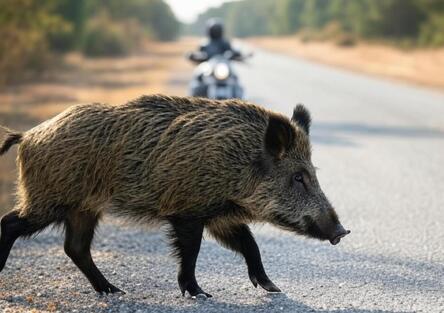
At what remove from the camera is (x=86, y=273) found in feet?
16.8

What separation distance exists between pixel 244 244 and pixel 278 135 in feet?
2.77

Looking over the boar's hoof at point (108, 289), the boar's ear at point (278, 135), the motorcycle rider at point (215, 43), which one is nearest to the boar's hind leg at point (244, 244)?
the boar's ear at point (278, 135)

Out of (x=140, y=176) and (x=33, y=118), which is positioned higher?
(x=140, y=176)

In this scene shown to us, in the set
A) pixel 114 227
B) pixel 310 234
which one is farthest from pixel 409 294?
pixel 114 227

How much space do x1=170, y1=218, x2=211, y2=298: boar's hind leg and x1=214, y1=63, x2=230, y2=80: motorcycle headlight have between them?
22.4 ft

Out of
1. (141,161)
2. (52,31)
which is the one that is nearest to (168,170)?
(141,161)

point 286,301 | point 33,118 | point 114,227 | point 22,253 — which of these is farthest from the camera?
point 33,118

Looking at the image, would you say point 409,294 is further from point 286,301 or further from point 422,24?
point 422,24

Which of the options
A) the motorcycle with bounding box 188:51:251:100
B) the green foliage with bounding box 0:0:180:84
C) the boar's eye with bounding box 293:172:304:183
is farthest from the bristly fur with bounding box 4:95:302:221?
the green foliage with bounding box 0:0:180:84

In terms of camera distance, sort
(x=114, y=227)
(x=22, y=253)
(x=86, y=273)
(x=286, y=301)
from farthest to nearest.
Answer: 1. (x=114, y=227)
2. (x=22, y=253)
3. (x=86, y=273)
4. (x=286, y=301)

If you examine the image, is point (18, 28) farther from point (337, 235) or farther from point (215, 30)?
point (337, 235)

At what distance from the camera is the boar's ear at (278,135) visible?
487 centimetres

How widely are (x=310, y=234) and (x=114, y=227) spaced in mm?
2610

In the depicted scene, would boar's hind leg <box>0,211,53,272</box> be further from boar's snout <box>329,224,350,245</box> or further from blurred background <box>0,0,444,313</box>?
boar's snout <box>329,224,350,245</box>
